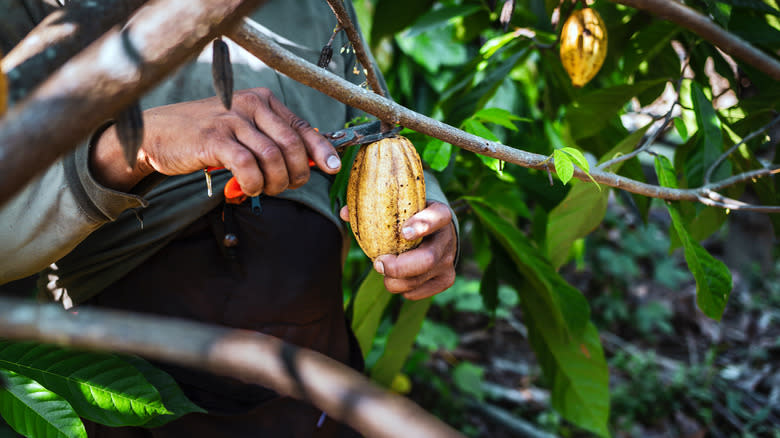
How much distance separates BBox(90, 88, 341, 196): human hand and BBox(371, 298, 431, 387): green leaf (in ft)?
2.69

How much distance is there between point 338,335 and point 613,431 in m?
1.64

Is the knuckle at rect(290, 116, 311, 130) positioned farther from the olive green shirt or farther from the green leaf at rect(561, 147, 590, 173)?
the green leaf at rect(561, 147, 590, 173)

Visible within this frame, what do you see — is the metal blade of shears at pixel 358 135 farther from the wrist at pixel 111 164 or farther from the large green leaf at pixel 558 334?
the large green leaf at pixel 558 334

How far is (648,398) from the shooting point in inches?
95.0

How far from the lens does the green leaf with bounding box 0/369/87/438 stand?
0.82 m

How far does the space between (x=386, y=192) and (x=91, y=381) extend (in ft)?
2.04

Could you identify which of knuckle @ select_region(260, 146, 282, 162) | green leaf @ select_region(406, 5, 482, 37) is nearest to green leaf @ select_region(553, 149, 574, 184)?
knuckle @ select_region(260, 146, 282, 162)

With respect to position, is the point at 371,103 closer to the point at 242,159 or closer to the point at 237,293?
the point at 242,159

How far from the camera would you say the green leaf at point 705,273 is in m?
1.07

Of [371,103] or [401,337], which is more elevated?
[371,103]

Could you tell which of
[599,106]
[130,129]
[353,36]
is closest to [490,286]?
[599,106]

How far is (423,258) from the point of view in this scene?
0.90 meters

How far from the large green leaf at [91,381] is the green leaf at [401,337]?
2.47 ft

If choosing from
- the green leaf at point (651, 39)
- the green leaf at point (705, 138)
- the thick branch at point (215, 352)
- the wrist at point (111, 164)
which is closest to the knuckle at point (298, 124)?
the wrist at point (111, 164)
